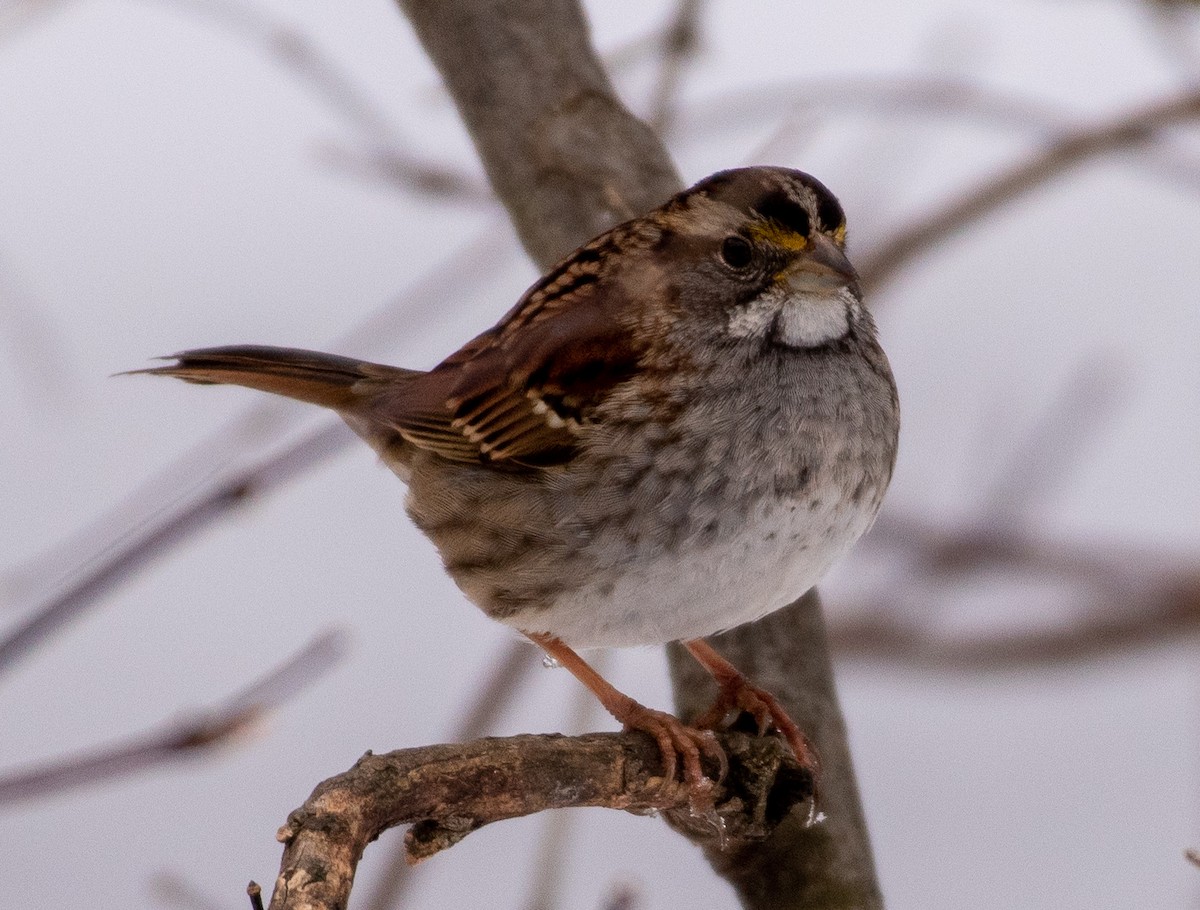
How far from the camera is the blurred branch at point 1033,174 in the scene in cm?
325

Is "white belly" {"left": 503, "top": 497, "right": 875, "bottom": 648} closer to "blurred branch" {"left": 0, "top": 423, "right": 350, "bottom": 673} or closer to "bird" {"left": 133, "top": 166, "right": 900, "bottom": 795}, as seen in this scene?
"bird" {"left": 133, "top": 166, "right": 900, "bottom": 795}

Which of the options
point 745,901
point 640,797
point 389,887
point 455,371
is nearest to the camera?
point 640,797

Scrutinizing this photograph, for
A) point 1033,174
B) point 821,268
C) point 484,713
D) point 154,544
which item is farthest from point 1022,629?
point 154,544

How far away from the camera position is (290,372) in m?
2.41

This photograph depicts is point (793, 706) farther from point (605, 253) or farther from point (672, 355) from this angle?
point (605, 253)

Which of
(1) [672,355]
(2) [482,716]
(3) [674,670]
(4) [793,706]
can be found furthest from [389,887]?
(1) [672,355]

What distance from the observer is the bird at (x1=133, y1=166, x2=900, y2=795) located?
1.99m

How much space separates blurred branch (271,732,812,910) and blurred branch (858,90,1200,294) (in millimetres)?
1549

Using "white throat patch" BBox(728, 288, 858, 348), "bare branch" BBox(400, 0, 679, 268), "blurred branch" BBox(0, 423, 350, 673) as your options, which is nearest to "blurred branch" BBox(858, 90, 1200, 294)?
"bare branch" BBox(400, 0, 679, 268)

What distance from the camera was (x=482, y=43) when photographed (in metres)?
2.43

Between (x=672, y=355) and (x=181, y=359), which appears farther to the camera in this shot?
(x=181, y=359)

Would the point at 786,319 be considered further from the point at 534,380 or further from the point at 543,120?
the point at 543,120

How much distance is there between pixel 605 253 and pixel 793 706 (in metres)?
0.73

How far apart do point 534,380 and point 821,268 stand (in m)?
0.45
